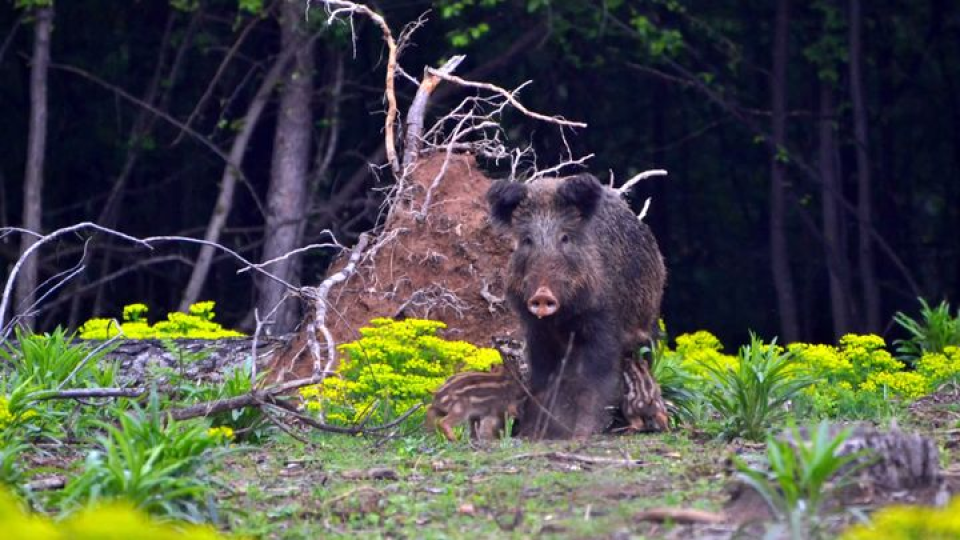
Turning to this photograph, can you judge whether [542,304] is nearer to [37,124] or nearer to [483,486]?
[483,486]

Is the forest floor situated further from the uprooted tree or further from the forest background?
the forest background

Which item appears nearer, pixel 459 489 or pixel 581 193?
pixel 459 489

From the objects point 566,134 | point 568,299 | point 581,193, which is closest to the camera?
point 568,299

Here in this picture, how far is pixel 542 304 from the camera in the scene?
9.07 m

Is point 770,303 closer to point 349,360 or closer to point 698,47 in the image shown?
point 698,47

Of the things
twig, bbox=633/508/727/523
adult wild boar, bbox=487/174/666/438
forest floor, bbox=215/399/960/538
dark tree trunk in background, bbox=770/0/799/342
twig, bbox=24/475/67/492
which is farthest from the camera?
dark tree trunk in background, bbox=770/0/799/342

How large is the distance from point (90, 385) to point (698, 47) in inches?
514

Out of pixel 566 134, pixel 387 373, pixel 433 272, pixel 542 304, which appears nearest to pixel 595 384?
pixel 542 304

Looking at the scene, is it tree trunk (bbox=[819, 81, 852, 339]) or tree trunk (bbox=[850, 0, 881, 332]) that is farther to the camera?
tree trunk (bbox=[819, 81, 852, 339])

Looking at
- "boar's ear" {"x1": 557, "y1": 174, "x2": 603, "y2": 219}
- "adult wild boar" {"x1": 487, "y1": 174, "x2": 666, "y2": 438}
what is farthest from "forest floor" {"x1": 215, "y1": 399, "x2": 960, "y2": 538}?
"boar's ear" {"x1": 557, "y1": 174, "x2": 603, "y2": 219}

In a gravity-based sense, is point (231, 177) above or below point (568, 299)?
above

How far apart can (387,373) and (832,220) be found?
10.9 m

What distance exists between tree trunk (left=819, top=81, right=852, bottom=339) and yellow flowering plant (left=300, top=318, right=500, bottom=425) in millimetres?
9539

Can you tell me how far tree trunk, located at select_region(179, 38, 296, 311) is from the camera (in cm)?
1762
